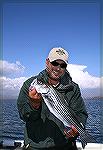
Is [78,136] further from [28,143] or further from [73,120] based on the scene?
[28,143]

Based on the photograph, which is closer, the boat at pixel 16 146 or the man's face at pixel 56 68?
the man's face at pixel 56 68

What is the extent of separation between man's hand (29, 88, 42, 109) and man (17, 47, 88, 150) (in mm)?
21

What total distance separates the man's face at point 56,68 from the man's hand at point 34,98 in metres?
0.17

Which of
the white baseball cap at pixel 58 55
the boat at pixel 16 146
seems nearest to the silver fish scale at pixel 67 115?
the white baseball cap at pixel 58 55

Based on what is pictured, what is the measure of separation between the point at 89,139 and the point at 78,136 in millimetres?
81

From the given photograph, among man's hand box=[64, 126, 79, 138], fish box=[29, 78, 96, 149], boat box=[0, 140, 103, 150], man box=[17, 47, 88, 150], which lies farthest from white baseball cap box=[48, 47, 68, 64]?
boat box=[0, 140, 103, 150]

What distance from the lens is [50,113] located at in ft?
6.35

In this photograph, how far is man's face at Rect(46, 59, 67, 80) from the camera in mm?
1819

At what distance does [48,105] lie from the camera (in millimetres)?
1905

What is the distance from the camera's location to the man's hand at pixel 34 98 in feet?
5.75

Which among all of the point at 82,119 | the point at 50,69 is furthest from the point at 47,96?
the point at 82,119

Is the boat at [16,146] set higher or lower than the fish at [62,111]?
lower

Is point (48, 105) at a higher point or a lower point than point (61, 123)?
higher

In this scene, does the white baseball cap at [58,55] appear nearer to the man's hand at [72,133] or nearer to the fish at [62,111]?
the fish at [62,111]
